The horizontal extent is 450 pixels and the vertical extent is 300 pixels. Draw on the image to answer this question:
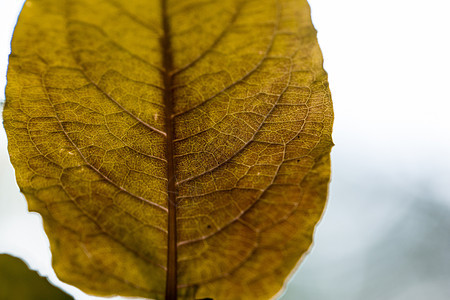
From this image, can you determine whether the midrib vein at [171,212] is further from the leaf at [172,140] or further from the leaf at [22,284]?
the leaf at [22,284]

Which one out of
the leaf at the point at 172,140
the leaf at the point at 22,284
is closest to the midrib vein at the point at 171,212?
the leaf at the point at 172,140

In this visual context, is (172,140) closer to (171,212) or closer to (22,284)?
(171,212)

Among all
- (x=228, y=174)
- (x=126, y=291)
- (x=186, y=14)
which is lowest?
(x=126, y=291)

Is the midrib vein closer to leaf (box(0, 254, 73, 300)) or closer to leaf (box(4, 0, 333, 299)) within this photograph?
leaf (box(4, 0, 333, 299))

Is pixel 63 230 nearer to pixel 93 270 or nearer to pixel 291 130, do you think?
pixel 93 270

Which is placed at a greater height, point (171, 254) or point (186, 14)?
point (186, 14)

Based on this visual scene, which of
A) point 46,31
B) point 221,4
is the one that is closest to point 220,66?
point 221,4

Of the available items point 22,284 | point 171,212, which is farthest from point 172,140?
point 22,284
